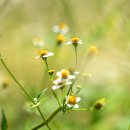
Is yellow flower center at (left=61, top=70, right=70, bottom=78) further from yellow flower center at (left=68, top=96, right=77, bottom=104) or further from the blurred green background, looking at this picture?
the blurred green background

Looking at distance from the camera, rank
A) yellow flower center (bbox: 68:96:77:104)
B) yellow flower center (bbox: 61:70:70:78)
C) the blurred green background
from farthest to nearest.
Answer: the blurred green background
yellow flower center (bbox: 61:70:70:78)
yellow flower center (bbox: 68:96:77:104)

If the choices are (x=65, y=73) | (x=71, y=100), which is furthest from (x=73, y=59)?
(x=71, y=100)

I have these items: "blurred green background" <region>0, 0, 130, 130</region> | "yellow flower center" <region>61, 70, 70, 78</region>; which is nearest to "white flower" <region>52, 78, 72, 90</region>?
"yellow flower center" <region>61, 70, 70, 78</region>

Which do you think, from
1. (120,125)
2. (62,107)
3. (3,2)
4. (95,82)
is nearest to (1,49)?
(95,82)

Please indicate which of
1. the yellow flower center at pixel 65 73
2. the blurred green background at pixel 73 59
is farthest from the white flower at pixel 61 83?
the blurred green background at pixel 73 59

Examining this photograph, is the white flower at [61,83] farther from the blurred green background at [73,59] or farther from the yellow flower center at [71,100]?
the blurred green background at [73,59]

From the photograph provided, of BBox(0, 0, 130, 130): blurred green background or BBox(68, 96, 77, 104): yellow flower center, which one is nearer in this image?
BBox(68, 96, 77, 104): yellow flower center

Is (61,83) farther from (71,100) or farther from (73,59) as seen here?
(73,59)

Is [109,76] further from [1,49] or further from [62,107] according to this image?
[62,107]
